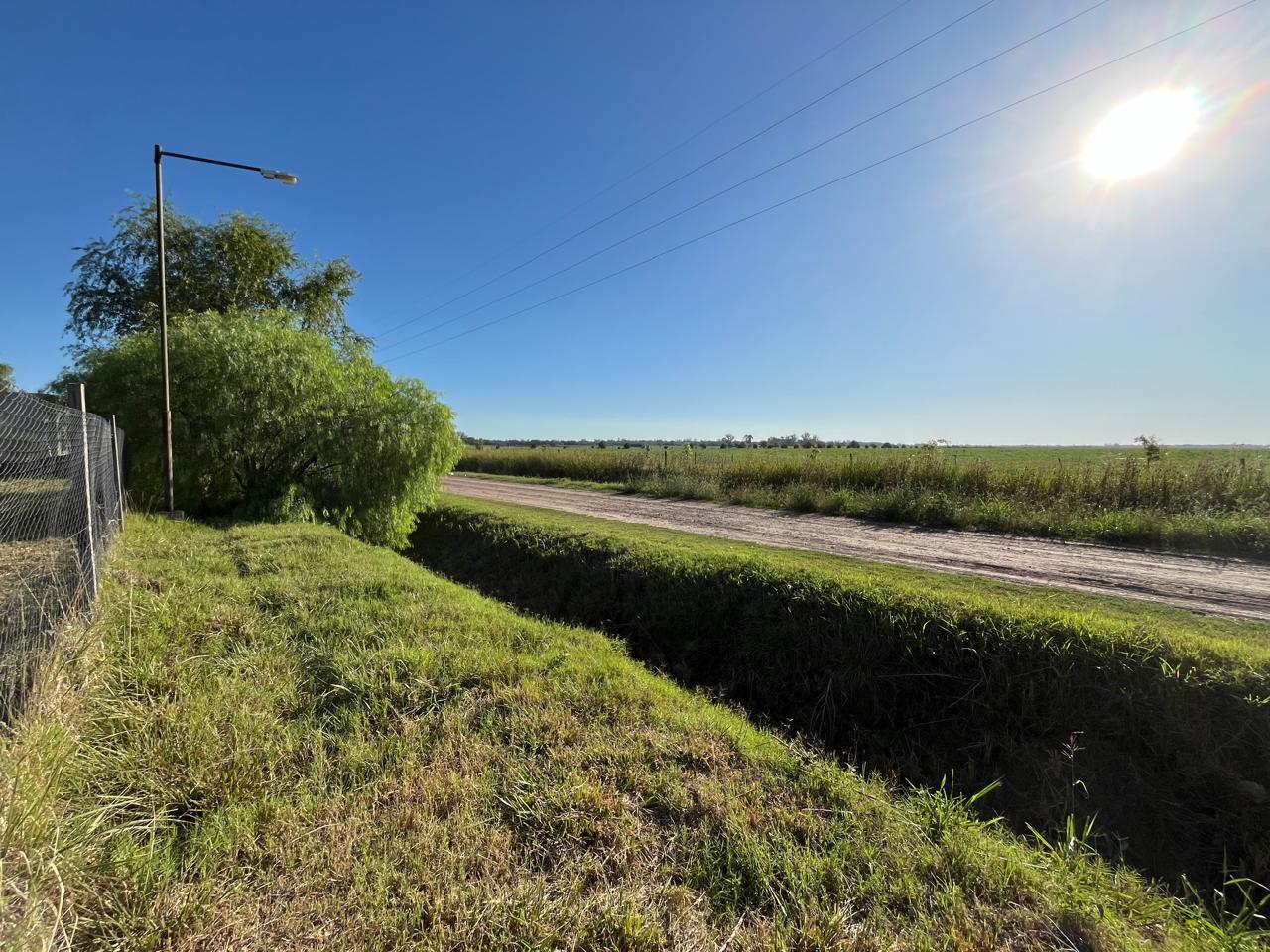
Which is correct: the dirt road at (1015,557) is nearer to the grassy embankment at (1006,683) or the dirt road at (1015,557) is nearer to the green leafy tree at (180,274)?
the grassy embankment at (1006,683)

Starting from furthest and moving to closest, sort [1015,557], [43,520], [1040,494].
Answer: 1. [1040,494]
2. [1015,557]
3. [43,520]

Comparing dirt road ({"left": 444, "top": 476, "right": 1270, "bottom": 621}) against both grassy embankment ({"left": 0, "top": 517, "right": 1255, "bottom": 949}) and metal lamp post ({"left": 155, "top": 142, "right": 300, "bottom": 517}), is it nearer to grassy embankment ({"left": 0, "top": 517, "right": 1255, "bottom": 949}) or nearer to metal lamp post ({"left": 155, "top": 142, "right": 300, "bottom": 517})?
grassy embankment ({"left": 0, "top": 517, "right": 1255, "bottom": 949})

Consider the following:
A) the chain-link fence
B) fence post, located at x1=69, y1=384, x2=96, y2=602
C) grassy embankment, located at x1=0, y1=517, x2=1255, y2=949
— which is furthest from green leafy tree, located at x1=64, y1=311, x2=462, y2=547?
grassy embankment, located at x1=0, y1=517, x2=1255, y2=949

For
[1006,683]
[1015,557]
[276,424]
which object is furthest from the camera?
[276,424]

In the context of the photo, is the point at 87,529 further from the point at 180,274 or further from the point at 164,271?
the point at 180,274

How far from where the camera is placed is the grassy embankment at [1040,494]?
31.6 feet

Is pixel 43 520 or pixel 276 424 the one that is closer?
pixel 43 520

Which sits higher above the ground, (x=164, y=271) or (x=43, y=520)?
(x=164, y=271)

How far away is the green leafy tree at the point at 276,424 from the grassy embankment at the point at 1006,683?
677 cm

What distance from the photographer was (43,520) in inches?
171

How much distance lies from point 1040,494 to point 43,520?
16908mm

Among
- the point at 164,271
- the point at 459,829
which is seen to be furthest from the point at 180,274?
the point at 459,829

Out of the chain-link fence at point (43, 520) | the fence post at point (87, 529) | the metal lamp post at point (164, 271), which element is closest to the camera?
the chain-link fence at point (43, 520)


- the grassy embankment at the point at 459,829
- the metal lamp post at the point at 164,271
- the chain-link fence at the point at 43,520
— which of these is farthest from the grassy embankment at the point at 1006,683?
the metal lamp post at the point at 164,271
